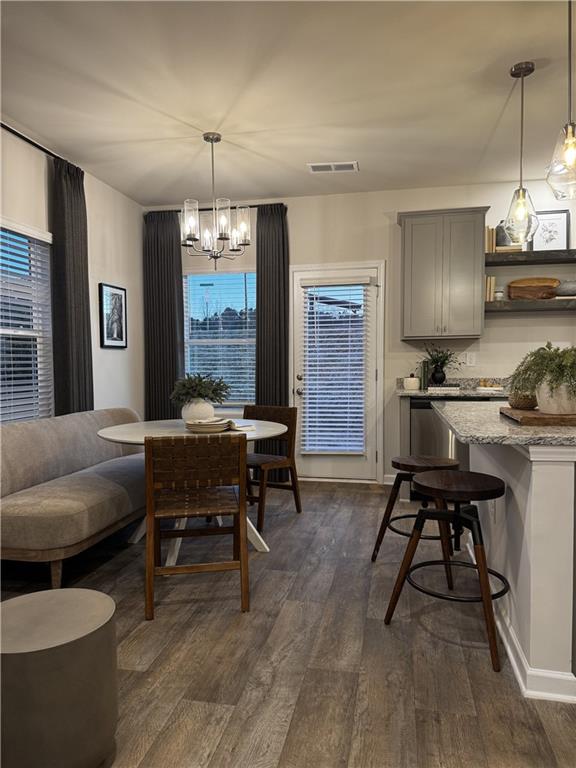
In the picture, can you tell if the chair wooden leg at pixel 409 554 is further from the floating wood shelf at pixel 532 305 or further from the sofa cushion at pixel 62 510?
the floating wood shelf at pixel 532 305

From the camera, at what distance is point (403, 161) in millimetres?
4172

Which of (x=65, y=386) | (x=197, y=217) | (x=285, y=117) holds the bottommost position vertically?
(x=65, y=386)

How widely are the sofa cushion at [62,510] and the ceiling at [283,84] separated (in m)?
2.32

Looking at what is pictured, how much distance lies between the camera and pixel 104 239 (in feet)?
15.3

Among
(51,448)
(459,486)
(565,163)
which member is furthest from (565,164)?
(51,448)

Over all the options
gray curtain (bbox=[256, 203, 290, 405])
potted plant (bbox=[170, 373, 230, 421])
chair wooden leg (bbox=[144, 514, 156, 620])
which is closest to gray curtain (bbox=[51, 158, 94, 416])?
potted plant (bbox=[170, 373, 230, 421])

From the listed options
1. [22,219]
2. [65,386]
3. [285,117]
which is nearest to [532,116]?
[285,117]

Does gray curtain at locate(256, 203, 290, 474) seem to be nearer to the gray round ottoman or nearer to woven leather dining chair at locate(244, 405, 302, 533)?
woven leather dining chair at locate(244, 405, 302, 533)

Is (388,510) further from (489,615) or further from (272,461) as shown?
(272,461)

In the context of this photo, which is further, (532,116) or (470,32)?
(532,116)

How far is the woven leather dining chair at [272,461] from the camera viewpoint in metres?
3.71

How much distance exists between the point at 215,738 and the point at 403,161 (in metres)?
4.04

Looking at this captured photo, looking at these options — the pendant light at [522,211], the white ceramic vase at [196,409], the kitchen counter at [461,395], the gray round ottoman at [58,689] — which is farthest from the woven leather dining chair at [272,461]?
the gray round ottoman at [58,689]

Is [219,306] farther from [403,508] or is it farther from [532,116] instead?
[532,116]
